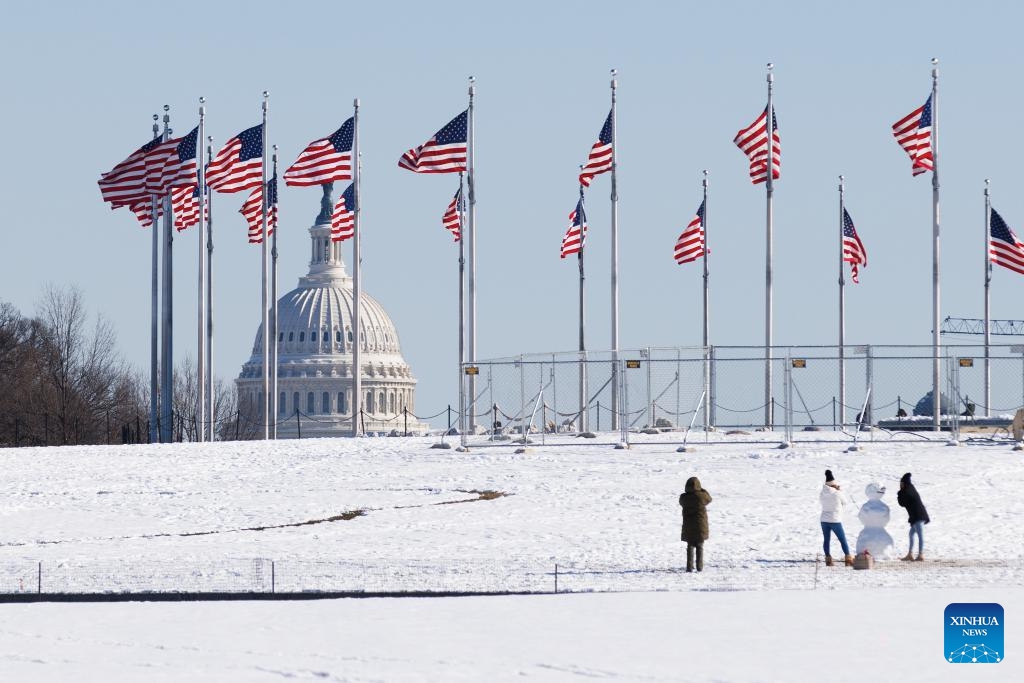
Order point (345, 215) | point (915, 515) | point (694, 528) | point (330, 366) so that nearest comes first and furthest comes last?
point (694, 528) → point (915, 515) → point (345, 215) → point (330, 366)

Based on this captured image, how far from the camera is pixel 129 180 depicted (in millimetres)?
51281

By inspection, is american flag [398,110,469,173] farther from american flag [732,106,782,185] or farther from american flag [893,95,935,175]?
american flag [893,95,935,175]

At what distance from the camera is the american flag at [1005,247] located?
48812 millimetres

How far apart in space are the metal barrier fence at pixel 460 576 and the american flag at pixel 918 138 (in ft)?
71.4

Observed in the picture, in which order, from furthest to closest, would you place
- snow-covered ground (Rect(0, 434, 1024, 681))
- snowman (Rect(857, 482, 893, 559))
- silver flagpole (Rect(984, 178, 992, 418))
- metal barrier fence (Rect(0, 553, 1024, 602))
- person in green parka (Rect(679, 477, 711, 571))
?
silver flagpole (Rect(984, 178, 992, 418)) < snowman (Rect(857, 482, 893, 559)) < person in green parka (Rect(679, 477, 711, 571)) < metal barrier fence (Rect(0, 553, 1024, 602)) < snow-covered ground (Rect(0, 434, 1024, 681))

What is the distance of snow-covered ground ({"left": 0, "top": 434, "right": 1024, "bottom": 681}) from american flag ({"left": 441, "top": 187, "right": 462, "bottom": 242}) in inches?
418

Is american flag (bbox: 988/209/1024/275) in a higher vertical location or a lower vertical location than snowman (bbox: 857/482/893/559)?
higher

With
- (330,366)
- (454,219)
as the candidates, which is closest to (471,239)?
(454,219)

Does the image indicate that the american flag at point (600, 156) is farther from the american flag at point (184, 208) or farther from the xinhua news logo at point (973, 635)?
the xinhua news logo at point (973, 635)

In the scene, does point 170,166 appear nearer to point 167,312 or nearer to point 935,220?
point 167,312

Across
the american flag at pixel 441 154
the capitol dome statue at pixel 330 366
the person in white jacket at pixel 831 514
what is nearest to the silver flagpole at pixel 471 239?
the american flag at pixel 441 154

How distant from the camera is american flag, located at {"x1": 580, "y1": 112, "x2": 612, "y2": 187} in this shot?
50281mm

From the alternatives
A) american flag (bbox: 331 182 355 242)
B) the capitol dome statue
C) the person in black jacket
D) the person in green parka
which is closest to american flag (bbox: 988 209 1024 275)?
american flag (bbox: 331 182 355 242)

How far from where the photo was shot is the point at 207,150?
57781mm
